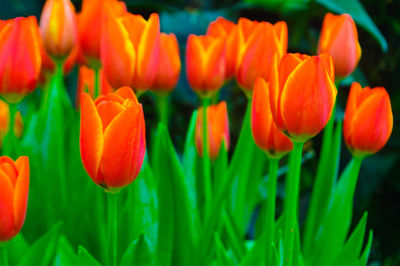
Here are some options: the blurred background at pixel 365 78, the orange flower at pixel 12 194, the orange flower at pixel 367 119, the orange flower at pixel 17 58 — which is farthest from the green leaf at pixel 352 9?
the orange flower at pixel 12 194

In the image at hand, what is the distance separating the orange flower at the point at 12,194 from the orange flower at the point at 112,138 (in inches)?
1.9

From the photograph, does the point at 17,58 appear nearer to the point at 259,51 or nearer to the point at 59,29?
the point at 59,29

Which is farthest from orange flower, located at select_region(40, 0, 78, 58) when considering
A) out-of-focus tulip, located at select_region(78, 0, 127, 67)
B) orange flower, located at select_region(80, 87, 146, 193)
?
orange flower, located at select_region(80, 87, 146, 193)

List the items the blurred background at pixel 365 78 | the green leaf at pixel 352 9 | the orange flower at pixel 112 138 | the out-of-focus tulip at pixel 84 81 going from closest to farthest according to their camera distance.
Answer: the orange flower at pixel 112 138 → the out-of-focus tulip at pixel 84 81 → the green leaf at pixel 352 9 → the blurred background at pixel 365 78

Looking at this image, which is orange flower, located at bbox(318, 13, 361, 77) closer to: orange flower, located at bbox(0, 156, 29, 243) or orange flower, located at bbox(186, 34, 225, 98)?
orange flower, located at bbox(186, 34, 225, 98)

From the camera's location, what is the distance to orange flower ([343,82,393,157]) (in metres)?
0.61

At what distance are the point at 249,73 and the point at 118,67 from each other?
0.45ft

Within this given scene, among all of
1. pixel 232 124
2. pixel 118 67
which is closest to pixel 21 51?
pixel 118 67

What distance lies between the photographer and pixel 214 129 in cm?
79

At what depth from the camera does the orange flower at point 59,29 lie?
0.73m

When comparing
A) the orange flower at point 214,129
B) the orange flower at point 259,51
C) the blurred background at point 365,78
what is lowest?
the blurred background at point 365,78

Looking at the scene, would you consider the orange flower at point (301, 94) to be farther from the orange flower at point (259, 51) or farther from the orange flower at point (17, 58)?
the orange flower at point (17, 58)

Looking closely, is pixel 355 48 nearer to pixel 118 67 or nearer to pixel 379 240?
pixel 118 67

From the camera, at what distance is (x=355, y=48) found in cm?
71
